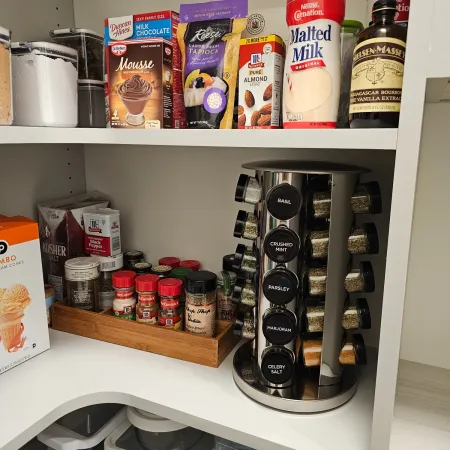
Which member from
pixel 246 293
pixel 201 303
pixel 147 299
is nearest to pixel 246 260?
pixel 246 293

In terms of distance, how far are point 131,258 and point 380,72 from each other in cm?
78

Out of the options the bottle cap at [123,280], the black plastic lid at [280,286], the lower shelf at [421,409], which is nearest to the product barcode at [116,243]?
the bottle cap at [123,280]

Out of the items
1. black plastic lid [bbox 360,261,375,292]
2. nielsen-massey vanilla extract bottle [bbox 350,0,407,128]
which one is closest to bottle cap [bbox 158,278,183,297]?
black plastic lid [bbox 360,261,375,292]

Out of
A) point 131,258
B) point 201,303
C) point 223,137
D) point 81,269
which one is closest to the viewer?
point 223,137

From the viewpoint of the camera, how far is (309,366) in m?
0.83

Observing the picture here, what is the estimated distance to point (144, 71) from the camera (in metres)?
0.84

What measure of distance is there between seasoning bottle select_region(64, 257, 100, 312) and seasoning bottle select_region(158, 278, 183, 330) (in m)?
0.19

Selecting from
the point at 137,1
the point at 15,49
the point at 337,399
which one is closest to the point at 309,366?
the point at 337,399

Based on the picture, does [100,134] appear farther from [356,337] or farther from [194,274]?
[356,337]

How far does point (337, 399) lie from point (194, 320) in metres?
0.33

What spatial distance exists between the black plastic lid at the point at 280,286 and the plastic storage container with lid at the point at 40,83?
1.71 feet

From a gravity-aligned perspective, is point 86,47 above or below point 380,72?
above

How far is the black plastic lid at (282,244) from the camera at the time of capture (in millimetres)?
745

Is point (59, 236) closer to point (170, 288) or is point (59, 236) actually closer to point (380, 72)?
point (170, 288)
